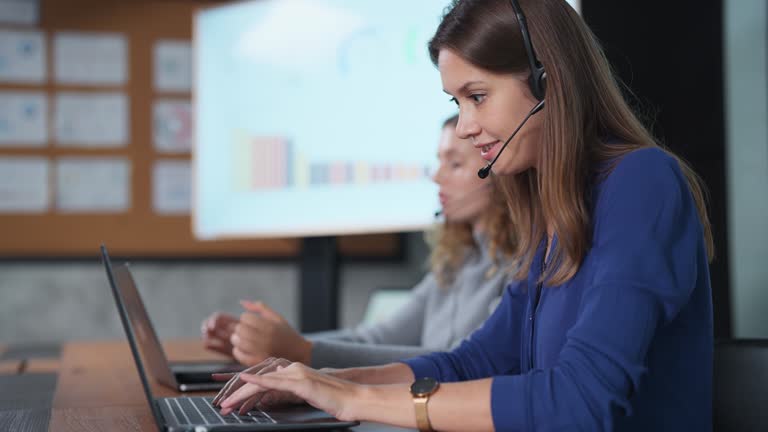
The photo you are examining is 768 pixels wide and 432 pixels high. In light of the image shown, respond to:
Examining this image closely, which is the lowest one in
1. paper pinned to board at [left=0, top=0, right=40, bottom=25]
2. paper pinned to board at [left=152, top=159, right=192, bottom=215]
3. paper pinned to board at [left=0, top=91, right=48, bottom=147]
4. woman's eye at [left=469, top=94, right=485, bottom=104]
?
paper pinned to board at [left=152, top=159, right=192, bottom=215]

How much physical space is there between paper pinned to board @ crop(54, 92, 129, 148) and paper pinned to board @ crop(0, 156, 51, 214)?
0.13 meters

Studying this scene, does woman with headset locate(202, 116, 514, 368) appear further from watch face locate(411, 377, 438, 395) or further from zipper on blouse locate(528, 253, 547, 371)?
watch face locate(411, 377, 438, 395)

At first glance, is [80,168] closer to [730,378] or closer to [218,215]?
[218,215]

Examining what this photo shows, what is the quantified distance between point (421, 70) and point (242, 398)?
5.00ft

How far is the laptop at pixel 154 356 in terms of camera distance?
136 cm

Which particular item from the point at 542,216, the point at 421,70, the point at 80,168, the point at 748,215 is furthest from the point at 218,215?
the point at 542,216

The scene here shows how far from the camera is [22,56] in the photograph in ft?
10.8

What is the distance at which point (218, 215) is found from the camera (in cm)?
299

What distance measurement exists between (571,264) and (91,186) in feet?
8.73

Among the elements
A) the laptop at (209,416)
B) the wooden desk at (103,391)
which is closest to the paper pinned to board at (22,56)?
the wooden desk at (103,391)

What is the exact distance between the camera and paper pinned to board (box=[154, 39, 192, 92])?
337 centimetres

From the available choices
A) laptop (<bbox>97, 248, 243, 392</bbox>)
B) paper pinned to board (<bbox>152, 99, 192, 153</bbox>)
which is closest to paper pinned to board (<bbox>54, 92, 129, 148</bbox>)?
paper pinned to board (<bbox>152, 99, 192, 153</bbox>)

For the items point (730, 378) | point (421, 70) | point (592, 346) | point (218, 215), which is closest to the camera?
point (592, 346)

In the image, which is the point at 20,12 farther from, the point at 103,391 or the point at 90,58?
the point at 103,391
